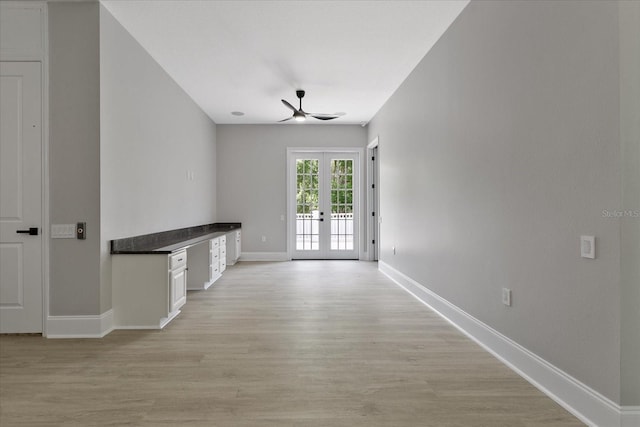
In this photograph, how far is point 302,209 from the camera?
7441 mm

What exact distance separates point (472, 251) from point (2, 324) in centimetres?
416

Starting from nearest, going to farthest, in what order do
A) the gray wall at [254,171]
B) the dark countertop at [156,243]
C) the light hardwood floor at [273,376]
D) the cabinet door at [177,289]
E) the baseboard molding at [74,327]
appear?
the light hardwood floor at [273,376] < the baseboard molding at [74,327] < the dark countertop at [156,243] < the cabinet door at [177,289] < the gray wall at [254,171]

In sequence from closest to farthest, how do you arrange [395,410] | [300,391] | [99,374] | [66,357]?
[395,410] → [300,391] → [99,374] → [66,357]

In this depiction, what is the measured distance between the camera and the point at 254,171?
289 inches

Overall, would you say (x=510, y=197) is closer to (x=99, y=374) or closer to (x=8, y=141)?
(x=99, y=374)

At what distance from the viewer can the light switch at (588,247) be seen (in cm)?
173

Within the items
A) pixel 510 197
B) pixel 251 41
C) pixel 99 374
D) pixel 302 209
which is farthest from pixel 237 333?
pixel 302 209

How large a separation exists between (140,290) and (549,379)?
328cm

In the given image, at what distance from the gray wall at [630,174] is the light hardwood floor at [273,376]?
60 centimetres

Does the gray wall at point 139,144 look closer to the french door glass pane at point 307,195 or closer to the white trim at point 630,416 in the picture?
the french door glass pane at point 307,195

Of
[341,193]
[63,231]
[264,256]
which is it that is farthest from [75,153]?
[341,193]

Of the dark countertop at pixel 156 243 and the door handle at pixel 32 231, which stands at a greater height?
the door handle at pixel 32 231

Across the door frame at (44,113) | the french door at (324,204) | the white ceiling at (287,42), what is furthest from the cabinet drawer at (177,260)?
the french door at (324,204)

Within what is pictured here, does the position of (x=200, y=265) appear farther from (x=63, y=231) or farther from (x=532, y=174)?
(x=532, y=174)
